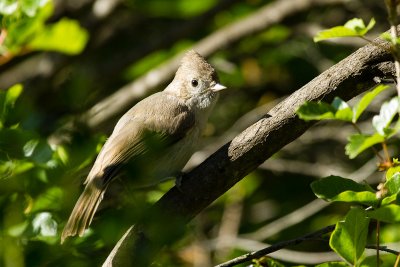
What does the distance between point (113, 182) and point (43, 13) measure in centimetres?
73

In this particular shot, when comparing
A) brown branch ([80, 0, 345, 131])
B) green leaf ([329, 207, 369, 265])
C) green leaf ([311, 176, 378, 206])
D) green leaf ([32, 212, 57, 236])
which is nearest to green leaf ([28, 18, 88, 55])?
green leaf ([32, 212, 57, 236])

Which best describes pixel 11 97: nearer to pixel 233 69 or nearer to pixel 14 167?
pixel 14 167

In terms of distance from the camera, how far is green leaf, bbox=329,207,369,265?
2.08m

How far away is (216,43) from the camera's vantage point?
18.4ft

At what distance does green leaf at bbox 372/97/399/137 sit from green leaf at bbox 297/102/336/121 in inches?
4.5

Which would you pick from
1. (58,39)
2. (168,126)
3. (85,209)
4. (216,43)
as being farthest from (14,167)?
(216,43)

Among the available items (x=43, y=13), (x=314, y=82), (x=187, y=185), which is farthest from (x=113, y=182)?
(x=314, y=82)

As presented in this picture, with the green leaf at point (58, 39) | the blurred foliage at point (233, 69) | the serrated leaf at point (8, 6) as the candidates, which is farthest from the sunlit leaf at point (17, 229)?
the blurred foliage at point (233, 69)

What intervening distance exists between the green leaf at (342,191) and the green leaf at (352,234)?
0.04 m

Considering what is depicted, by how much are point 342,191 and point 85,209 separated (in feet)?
3.33

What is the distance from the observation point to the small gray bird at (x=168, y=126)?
3320mm

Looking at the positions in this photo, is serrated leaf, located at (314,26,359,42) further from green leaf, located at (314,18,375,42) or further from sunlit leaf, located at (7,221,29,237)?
sunlit leaf, located at (7,221,29,237)

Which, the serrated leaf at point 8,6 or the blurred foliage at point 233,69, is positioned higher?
the serrated leaf at point 8,6

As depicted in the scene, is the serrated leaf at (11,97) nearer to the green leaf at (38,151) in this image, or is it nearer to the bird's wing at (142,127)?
the green leaf at (38,151)
